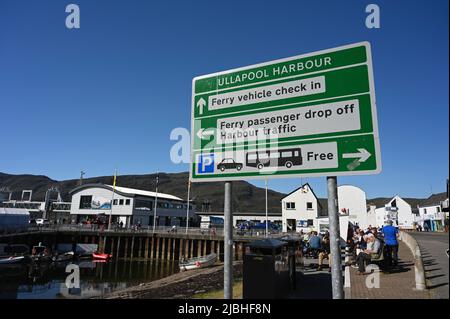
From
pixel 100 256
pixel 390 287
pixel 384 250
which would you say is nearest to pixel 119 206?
pixel 100 256

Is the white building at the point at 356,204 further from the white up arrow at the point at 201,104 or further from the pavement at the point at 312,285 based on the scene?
the white up arrow at the point at 201,104

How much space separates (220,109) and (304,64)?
1.20 m

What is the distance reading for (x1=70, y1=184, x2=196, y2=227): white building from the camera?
54.7m

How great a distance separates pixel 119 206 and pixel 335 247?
57.2 m

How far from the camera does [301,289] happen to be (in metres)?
9.45

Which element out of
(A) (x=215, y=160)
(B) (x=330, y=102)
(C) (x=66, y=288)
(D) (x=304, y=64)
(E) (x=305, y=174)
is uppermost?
(D) (x=304, y=64)

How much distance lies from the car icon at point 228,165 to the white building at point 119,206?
171 ft

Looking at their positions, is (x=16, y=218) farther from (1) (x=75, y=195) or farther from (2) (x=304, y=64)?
(2) (x=304, y=64)

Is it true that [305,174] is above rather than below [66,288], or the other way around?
above

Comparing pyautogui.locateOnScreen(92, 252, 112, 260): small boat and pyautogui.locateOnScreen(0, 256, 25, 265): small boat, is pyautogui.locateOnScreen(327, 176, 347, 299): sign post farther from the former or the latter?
pyautogui.locateOnScreen(92, 252, 112, 260): small boat

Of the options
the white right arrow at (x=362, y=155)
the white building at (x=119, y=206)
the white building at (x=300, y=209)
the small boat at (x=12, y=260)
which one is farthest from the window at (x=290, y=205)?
the white right arrow at (x=362, y=155)

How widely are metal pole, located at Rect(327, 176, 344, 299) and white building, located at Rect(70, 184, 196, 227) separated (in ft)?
175

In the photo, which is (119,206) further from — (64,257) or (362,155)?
(362,155)
